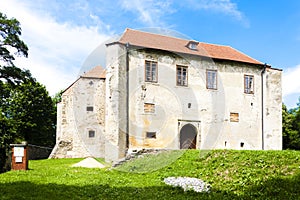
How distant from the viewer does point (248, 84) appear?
24.3 metres

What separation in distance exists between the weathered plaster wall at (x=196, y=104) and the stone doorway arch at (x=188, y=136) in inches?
15.8

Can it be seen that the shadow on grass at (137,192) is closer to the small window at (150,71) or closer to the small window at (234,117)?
the small window at (150,71)

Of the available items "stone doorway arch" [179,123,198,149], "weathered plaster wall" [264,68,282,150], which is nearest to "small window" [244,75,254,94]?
"weathered plaster wall" [264,68,282,150]

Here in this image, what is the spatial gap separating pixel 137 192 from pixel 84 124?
53.5ft

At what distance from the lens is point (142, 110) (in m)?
20.3

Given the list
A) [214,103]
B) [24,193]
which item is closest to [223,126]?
[214,103]

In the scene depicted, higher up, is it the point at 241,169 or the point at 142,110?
the point at 142,110

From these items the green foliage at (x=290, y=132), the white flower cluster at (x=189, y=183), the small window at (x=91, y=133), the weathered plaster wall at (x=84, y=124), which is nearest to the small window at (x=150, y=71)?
the weathered plaster wall at (x=84, y=124)

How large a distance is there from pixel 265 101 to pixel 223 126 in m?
4.09

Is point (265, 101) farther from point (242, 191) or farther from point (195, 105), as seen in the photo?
point (242, 191)

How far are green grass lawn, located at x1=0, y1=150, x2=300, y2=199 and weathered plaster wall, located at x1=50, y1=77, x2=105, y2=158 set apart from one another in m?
10.9

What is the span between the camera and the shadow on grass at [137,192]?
8.14 m

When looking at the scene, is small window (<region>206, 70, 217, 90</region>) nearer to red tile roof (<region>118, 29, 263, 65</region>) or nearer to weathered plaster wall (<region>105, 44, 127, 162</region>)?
red tile roof (<region>118, 29, 263, 65</region>)

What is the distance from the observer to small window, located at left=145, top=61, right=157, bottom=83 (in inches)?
820
